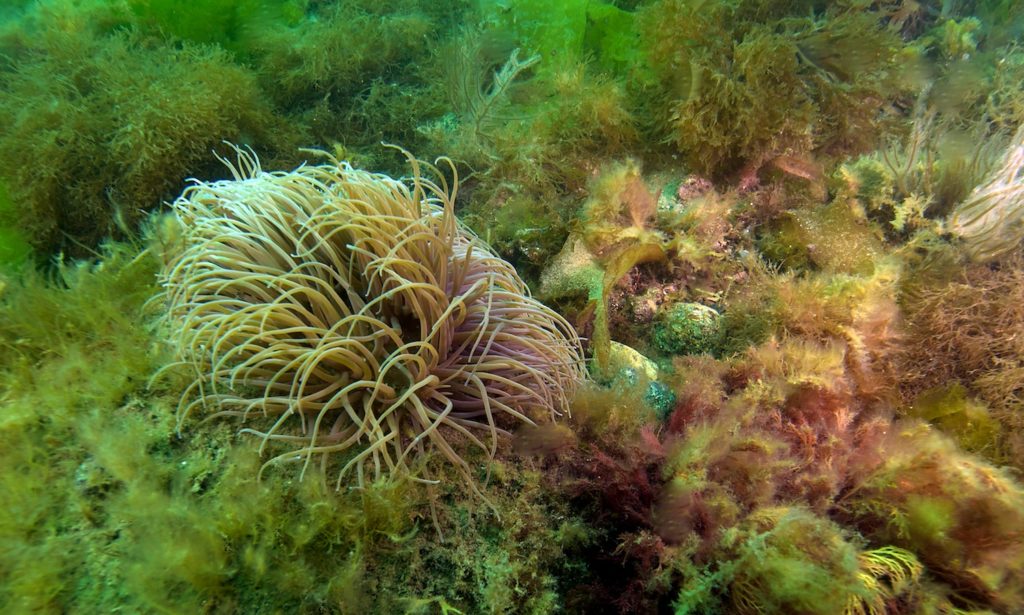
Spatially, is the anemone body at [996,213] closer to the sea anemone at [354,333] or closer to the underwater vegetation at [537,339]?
the underwater vegetation at [537,339]

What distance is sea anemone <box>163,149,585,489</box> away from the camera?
2.22 metres

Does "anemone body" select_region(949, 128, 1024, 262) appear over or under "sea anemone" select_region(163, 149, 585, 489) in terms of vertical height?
under

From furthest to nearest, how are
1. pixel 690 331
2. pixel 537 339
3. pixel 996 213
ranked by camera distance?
pixel 996 213, pixel 690 331, pixel 537 339

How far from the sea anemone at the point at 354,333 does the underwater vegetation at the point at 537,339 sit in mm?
24

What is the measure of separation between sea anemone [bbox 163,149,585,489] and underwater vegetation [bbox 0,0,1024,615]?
0.02 metres

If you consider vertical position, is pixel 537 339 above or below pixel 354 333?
below

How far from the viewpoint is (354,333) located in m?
2.43

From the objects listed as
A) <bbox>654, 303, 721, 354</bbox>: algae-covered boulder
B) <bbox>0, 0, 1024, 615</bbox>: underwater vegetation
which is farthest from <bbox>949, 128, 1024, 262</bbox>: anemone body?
<bbox>654, 303, 721, 354</bbox>: algae-covered boulder

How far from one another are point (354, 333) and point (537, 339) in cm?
95

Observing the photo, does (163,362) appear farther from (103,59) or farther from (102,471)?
(103,59)

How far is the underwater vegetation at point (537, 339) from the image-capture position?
2.03 metres

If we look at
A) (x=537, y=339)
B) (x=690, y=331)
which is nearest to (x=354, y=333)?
(x=537, y=339)

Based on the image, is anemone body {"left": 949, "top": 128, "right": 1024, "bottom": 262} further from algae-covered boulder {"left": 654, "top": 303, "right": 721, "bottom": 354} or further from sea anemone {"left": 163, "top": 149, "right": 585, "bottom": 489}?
sea anemone {"left": 163, "top": 149, "right": 585, "bottom": 489}

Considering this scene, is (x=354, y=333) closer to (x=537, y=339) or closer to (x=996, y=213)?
(x=537, y=339)
